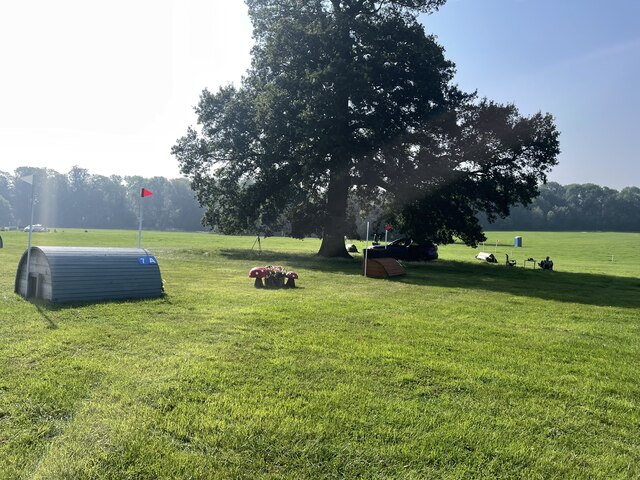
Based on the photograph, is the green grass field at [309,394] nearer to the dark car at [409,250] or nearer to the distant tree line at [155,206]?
Result: the dark car at [409,250]

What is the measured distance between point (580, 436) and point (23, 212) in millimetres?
162821

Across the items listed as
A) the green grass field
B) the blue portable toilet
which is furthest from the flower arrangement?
the green grass field

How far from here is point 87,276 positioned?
972 centimetres

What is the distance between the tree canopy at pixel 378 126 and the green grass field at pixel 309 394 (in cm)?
1517

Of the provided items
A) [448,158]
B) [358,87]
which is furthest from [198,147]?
[448,158]

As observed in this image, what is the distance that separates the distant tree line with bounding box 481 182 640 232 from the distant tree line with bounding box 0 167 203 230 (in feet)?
311

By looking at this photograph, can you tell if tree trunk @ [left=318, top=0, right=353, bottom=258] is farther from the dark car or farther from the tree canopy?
the dark car

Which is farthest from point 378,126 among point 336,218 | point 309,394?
point 309,394

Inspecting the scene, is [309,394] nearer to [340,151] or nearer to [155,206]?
[340,151]

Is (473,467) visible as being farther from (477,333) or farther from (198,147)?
(198,147)

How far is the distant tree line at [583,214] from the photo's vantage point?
116 meters

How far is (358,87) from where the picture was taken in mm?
22094

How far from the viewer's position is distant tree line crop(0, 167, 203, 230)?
133125 millimetres

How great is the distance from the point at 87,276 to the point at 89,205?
146 metres
